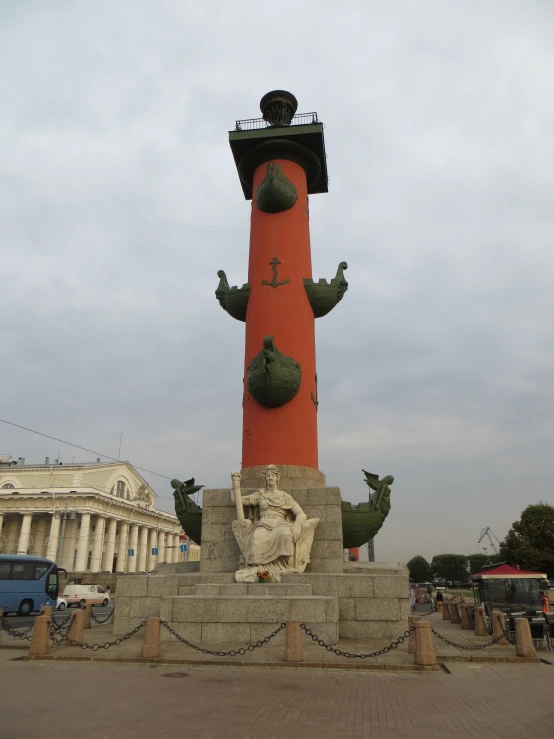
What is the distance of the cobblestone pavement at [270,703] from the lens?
5.64 meters

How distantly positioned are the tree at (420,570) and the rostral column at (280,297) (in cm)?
7189

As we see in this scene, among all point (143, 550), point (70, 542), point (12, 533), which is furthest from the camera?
point (143, 550)

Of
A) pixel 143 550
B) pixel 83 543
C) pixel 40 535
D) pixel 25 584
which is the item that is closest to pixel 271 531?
pixel 25 584

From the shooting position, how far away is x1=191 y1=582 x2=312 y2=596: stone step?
10.9 meters

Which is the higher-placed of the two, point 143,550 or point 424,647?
point 143,550

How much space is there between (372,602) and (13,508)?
173 feet

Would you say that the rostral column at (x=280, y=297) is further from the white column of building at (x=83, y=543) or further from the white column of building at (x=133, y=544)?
the white column of building at (x=133, y=544)

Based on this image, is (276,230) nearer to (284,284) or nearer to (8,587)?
(284,284)

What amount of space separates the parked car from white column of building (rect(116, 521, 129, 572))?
Result: 29053mm

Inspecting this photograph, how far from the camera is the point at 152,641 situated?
9422 mm

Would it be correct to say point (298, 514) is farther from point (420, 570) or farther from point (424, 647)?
point (420, 570)

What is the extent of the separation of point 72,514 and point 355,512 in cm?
4695

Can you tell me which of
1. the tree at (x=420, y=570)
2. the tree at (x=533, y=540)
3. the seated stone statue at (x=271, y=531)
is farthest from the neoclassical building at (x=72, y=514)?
the seated stone statue at (x=271, y=531)

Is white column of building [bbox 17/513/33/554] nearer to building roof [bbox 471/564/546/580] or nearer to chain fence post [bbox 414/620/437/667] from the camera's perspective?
building roof [bbox 471/564/546/580]
